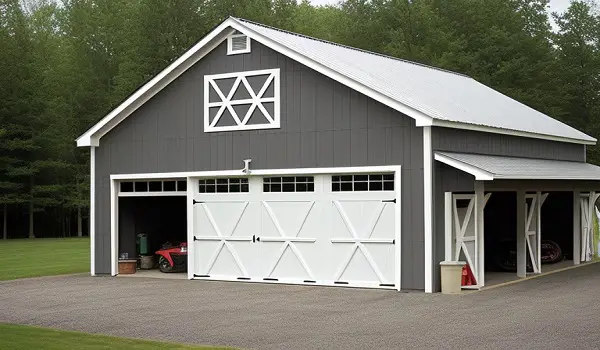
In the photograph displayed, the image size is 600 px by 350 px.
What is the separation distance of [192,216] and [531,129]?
394 inches

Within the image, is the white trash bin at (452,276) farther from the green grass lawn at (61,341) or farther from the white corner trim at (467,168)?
the green grass lawn at (61,341)

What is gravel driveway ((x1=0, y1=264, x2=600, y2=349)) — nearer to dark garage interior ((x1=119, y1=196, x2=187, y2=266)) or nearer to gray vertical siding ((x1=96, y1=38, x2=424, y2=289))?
gray vertical siding ((x1=96, y1=38, x2=424, y2=289))

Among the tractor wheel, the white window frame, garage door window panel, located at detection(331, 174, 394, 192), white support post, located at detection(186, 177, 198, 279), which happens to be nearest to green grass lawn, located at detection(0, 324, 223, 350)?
garage door window panel, located at detection(331, 174, 394, 192)

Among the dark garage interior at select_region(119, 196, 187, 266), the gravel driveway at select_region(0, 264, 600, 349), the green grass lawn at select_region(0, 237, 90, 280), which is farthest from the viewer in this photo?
the green grass lawn at select_region(0, 237, 90, 280)

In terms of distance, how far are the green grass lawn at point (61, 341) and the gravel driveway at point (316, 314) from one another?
1.98 feet

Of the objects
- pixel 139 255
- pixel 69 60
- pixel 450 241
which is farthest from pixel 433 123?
pixel 69 60

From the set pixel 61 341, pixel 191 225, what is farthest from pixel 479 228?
pixel 61 341

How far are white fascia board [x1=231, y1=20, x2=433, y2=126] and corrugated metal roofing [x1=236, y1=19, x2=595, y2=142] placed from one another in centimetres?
9

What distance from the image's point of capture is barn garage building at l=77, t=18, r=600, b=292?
19844 mm

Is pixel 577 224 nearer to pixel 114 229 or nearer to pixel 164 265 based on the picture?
pixel 164 265

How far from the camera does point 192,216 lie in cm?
2338

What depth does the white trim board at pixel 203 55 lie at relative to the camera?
19.8 metres

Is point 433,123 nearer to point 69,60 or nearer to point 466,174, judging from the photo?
point 466,174

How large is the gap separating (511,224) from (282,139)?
8.54m
